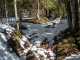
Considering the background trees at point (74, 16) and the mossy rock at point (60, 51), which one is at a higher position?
the background trees at point (74, 16)

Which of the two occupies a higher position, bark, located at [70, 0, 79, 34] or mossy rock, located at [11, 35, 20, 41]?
bark, located at [70, 0, 79, 34]

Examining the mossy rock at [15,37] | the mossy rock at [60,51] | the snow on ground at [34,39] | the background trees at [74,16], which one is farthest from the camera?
the mossy rock at [15,37]

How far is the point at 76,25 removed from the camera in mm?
19156

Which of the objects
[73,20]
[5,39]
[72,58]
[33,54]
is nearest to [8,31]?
[5,39]

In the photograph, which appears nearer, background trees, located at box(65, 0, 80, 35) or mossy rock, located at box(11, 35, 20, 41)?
background trees, located at box(65, 0, 80, 35)

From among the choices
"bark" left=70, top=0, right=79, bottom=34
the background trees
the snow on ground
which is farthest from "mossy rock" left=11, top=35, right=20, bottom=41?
"bark" left=70, top=0, right=79, bottom=34

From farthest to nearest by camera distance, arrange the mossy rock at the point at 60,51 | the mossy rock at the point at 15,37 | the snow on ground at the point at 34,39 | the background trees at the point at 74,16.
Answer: the mossy rock at the point at 15,37 < the background trees at the point at 74,16 < the mossy rock at the point at 60,51 < the snow on ground at the point at 34,39

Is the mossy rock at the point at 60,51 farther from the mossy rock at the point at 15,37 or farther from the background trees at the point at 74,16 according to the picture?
the mossy rock at the point at 15,37

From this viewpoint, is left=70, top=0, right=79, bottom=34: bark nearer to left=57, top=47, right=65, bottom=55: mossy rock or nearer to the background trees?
the background trees

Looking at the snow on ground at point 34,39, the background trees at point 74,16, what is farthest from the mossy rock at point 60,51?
the background trees at point 74,16

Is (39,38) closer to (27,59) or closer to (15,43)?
(15,43)

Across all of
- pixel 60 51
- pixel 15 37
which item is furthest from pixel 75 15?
pixel 15 37

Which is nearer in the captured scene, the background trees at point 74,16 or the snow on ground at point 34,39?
the snow on ground at point 34,39

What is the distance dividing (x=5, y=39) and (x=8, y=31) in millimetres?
2197
